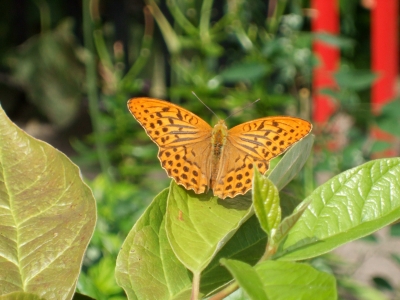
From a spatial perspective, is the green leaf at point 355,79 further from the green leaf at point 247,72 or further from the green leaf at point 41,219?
the green leaf at point 41,219

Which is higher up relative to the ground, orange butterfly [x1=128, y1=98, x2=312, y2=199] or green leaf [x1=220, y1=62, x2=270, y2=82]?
orange butterfly [x1=128, y1=98, x2=312, y2=199]

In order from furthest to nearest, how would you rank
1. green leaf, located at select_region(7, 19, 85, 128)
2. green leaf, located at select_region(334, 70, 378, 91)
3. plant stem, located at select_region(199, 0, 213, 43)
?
green leaf, located at select_region(7, 19, 85, 128) → plant stem, located at select_region(199, 0, 213, 43) → green leaf, located at select_region(334, 70, 378, 91)

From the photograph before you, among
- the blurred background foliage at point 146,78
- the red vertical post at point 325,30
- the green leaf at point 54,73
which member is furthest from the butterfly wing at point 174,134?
A: the green leaf at point 54,73

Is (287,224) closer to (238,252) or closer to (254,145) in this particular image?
(238,252)

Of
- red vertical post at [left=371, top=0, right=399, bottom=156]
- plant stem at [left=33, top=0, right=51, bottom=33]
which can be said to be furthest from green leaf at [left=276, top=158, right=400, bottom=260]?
plant stem at [left=33, top=0, right=51, bottom=33]

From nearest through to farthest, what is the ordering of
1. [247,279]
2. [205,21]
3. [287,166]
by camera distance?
[247,279] → [287,166] → [205,21]

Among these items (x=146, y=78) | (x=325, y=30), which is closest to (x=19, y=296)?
(x=325, y=30)

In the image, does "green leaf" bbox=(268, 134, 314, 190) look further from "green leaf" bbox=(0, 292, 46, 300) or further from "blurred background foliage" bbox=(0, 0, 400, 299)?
"blurred background foliage" bbox=(0, 0, 400, 299)
